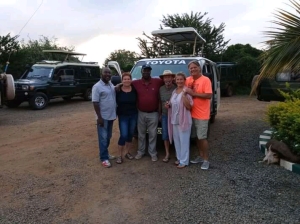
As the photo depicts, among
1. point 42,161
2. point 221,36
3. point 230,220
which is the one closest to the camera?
point 230,220

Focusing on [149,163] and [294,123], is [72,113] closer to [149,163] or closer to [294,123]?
[149,163]

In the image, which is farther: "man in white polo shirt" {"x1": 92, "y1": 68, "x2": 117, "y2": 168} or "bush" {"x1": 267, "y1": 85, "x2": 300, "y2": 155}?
"man in white polo shirt" {"x1": 92, "y1": 68, "x2": 117, "y2": 168}

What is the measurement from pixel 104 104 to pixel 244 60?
15254mm

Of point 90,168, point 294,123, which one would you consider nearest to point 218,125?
point 294,123

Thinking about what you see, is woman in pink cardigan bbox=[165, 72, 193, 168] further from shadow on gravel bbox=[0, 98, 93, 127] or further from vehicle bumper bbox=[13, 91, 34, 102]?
vehicle bumper bbox=[13, 91, 34, 102]

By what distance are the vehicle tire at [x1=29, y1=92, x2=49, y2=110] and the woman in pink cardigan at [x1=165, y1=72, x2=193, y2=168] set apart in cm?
818

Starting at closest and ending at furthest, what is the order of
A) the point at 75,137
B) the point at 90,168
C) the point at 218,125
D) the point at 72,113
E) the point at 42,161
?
the point at 90,168 < the point at 42,161 < the point at 75,137 < the point at 218,125 < the point at 72,113

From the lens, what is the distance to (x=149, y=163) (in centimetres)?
488

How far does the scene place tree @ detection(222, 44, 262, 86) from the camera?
17.9 metres

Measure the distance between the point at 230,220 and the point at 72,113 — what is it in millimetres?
8694

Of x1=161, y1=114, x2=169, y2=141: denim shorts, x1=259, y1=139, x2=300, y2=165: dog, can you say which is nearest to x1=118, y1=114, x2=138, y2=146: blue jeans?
x1=161, y1=114, x2=169, y2=141: denim shorts

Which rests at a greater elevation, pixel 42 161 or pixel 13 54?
pixel 13 54

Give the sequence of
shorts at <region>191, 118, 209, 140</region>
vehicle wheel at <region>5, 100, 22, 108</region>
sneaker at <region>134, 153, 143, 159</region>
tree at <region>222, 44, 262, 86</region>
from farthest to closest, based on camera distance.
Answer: tree at <region>222, 44, 262, 86</region> < vehicle wheel at <region>5, 100, 22, 108</region> < sneaker at <region>134, 153, 143, 159</region> < shorts at <region>191, 118, 209, 140</region>

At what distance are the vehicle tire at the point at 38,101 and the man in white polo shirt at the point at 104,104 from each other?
300 inches
